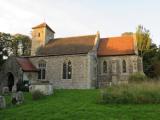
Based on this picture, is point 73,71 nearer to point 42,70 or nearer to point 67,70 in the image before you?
point 67,70

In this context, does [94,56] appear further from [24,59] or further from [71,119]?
[71,119]

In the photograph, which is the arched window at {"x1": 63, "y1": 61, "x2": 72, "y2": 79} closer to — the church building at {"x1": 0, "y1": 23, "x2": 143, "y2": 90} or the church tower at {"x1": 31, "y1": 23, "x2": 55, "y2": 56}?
the church building at {"x1": 0, "y1": 23, "x2": 143, "y2": 90}

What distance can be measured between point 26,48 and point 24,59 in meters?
23.2

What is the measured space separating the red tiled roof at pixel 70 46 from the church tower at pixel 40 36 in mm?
1194

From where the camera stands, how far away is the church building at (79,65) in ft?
120

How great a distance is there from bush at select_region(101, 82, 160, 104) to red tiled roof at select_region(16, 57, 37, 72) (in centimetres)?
2028

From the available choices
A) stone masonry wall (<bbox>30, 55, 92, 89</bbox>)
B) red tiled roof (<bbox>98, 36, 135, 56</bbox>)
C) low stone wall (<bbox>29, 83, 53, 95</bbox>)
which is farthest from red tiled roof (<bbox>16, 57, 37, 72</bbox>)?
low stone wall (<bbox>29, 83, 53, 95</bbox>)

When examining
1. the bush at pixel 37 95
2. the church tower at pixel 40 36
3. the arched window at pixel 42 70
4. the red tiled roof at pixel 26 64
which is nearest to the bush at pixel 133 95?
the bush at pixel 37 95

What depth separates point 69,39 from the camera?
42.6 m

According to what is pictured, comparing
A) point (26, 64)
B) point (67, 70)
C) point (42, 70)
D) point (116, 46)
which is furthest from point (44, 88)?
point (116, 46)

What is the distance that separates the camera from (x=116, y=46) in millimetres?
39500

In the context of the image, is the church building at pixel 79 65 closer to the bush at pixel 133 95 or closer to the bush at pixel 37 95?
the bush at pixel 37 95

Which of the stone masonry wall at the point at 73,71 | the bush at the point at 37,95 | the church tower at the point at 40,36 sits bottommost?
the bush at the point at 37,95

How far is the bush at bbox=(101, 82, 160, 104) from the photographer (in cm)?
1692
